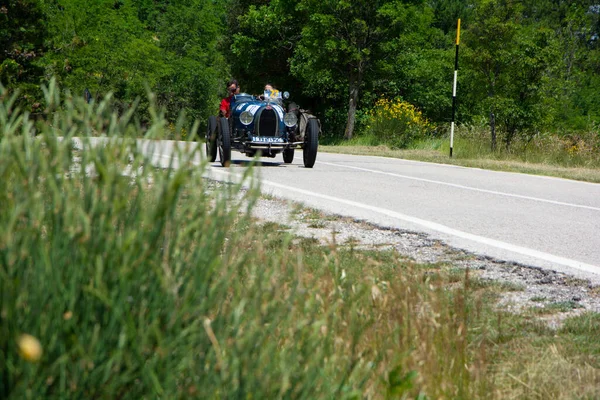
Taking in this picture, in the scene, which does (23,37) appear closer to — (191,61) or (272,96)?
(272,96)

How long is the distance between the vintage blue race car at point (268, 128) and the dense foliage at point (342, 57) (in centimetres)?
319

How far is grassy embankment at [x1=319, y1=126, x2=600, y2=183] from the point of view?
50.0ft

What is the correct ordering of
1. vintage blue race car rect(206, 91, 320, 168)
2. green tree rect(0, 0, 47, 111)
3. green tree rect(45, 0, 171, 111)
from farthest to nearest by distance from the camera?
green tree rect(45, 0, 171, 111), green tree rect(0, 0, 47, 111), vintage blue race car rect(206, 91, 320, 168)

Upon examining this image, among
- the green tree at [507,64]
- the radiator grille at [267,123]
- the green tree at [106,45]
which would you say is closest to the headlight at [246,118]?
the radiator grille at [267,123]

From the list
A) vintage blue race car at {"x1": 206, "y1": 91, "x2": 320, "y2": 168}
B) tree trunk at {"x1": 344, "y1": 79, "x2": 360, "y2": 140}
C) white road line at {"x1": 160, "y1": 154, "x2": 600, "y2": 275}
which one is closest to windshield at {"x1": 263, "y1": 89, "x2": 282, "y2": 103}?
vintage blue race car at {"x1": 206, "y1": 91, "x2": 320, "y2": 168}

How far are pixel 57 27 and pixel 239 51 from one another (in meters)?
10.9

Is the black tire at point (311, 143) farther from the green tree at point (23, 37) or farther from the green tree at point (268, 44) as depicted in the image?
the green tree at point (268, 44)

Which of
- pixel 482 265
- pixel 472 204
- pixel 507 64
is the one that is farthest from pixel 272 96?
pixel 482 265

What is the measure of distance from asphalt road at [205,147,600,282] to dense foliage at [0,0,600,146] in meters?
4.58

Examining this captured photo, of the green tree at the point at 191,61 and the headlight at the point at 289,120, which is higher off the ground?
the green tree at the point at 191,61

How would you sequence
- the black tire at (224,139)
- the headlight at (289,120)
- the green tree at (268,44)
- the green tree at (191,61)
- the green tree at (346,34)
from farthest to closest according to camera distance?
1. the green tree at (191,61)
2. the green tree at (268,44)
3. the green tree at (346,34)
4. the headlight at (289,120)
5. the black tire at (224,139)

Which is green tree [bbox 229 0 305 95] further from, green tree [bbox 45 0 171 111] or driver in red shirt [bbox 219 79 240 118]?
driver in red shirt [bbox 219 79 240 118]

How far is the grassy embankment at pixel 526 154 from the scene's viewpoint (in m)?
15.2

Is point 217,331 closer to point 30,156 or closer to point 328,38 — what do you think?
point 30,156
